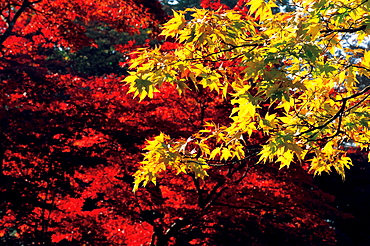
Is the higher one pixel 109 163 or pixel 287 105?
pixel 287 105

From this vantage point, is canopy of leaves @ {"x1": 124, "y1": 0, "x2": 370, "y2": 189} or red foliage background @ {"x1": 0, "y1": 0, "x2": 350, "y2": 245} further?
red foliage background @ {"x1": 0, "y1": 0, "x2": 350, "y2": 245}

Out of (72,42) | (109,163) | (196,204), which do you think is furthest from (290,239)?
(72,42)

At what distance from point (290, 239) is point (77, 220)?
633 cm

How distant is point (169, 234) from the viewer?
29.3 feet

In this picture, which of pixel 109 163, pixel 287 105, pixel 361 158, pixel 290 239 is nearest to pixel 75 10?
pixel 109 163

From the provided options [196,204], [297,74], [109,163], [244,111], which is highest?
[297,74]

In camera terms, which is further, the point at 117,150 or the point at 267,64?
the point at 117,150

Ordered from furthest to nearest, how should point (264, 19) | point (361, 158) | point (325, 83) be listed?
point (361, 158), point (325, 83), point (264, 19)

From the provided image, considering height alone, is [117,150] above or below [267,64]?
below

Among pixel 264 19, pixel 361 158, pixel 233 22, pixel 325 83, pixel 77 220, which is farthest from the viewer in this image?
pixel 361 158

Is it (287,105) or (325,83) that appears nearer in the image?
(287,105)

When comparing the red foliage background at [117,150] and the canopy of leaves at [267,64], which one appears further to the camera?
the red foliage background at [117,150]

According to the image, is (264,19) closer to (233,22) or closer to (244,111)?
(233,22)

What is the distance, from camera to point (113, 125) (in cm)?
856
